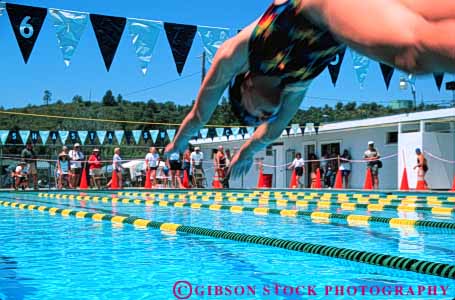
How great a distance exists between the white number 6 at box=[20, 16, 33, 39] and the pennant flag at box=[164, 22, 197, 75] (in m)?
2.74

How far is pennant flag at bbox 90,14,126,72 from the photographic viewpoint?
38.4 feet

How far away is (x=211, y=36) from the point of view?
13.0 metres

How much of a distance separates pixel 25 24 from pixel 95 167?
27.7ft

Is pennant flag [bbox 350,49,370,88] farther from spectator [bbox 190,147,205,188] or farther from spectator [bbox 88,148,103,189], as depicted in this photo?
spectator [bbox 88,148,103,189]

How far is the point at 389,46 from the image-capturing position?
1.30 m

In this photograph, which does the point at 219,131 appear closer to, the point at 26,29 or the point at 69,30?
the point at 69,30

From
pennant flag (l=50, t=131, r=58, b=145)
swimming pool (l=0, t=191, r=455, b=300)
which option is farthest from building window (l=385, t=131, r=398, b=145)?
pennant flag (l=50, t=131, r=58, b=145)

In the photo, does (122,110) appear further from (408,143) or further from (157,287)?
(157,287)

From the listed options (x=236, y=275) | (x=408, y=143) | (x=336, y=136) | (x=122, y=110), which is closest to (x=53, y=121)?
(x=122, y=110)

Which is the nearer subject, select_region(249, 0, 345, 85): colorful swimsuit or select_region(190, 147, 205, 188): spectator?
select_region(249, 0, 345, 85): colorful swimsuit

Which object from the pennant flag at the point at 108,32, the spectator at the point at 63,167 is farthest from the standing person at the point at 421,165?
the spectator at the point at 63,167

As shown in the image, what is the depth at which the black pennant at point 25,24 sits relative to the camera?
1135 centimetres

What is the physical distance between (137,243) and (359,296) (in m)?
2.81

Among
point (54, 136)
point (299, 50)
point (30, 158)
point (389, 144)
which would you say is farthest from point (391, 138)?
point (299, 50)
